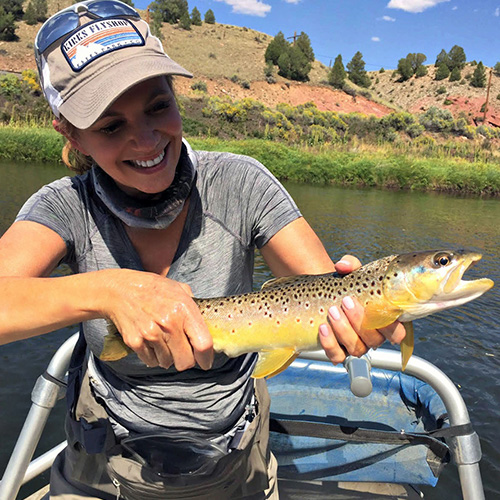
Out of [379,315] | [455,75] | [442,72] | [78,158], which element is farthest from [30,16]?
[379,315]

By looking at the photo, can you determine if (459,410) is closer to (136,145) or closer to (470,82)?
(136,145)

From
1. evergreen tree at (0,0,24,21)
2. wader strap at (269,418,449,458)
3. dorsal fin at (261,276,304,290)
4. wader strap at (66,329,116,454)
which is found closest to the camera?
wader strap at (66,329,116,454)

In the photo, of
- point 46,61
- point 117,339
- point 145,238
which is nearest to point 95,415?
point 117,339

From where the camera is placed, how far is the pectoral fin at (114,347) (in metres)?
2.00

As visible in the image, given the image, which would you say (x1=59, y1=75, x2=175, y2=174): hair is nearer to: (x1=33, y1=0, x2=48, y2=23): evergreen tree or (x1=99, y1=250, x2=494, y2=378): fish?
(x1=99, y1=250, x2=494, y2=378): fish

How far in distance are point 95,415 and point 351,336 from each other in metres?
1.40

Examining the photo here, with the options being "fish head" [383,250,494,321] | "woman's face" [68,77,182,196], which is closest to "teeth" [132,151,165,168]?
"woman's face" [68,77,182,196]

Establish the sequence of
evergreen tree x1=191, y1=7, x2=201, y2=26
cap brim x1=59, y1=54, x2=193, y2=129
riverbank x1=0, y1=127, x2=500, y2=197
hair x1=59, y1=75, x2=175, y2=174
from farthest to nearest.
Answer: evergreen tree x1=191, y1=7, x2=201, y2=26
riverbank x1=0, y1=127, x2=500, y2=197
hair x1=59, y1=75, x2=175, y2=174
cap brim x1=59, y1=54, x2=193, y2=129

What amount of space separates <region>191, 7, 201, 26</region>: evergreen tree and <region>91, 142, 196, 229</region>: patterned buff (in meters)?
105

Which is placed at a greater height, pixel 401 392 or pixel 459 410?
pixel 459 410

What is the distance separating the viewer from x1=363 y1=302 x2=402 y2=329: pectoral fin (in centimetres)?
203

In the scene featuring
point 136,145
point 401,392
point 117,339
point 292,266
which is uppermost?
point 136,145

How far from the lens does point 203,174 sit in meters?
2.36

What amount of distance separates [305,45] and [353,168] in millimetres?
63020
